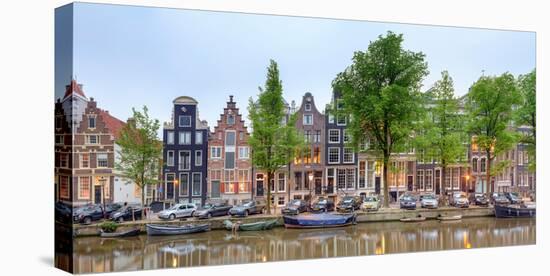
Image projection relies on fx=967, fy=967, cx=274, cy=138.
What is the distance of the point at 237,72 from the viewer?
16.0m

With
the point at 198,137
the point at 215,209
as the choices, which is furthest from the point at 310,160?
the point at 198,137

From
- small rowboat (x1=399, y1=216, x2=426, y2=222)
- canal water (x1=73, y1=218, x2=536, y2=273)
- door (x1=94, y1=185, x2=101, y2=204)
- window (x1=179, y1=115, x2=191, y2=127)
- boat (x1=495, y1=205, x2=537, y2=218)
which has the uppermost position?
window (x1=179, y1=115, x2=191, y2=127)

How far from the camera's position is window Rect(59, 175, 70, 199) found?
1474 cm

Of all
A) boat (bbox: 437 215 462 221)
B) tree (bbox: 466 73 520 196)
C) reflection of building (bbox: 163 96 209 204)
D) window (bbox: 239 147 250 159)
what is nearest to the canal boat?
boat (bbox: 437 215 462 221)

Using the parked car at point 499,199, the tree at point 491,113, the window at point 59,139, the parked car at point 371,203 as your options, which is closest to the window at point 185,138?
the window at point 59,139

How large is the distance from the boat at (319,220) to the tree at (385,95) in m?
0.95

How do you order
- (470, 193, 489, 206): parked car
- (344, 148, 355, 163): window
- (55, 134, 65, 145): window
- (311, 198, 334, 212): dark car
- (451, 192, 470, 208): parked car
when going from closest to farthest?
(55, 134, 65, 145): window
(311, 198, 334, 212): dark car
(344, 148, 355, 163): window
(451, 192, 470, 208): parked car
(470, 193, 489, 206): parked car

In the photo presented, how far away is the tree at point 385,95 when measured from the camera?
17469 mm

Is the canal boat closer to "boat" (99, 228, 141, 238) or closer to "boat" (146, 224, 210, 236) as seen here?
"boat" (146, 224, 210, 236)

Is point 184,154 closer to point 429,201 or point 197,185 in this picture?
point 197,185

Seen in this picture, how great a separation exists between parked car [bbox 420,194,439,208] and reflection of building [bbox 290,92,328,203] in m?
2.07

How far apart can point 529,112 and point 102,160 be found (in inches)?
349

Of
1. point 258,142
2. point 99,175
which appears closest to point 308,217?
point 258,142

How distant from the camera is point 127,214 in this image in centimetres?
1541
